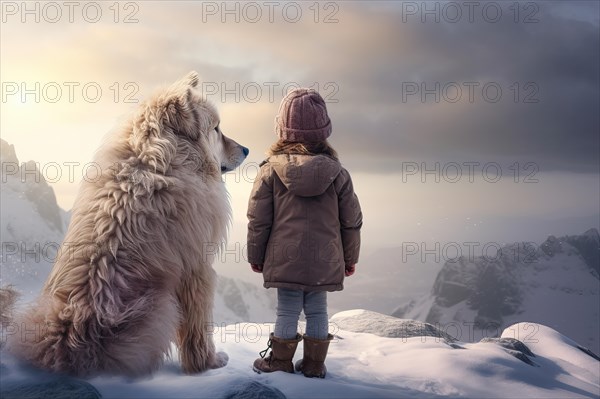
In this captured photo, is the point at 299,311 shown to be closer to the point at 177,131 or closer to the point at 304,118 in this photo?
the point at 304,118

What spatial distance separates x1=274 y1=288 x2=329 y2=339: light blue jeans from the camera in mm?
Answer: 5191

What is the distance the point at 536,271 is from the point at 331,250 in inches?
8405

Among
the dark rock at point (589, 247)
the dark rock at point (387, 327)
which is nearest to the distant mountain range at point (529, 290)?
the dark rock at point (589, 247)

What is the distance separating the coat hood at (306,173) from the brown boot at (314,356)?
1480 millimetres

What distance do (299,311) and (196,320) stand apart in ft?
3.37

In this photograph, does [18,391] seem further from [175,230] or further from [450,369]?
[450,369]

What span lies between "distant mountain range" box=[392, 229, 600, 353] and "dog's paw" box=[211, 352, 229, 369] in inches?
6938

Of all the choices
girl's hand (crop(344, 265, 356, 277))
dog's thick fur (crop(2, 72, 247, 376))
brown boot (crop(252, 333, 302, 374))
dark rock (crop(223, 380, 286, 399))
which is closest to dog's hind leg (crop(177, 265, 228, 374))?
dog's thick fur (crop(2, 72, 247, 376))

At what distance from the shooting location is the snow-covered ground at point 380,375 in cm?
439

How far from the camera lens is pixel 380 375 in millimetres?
5609

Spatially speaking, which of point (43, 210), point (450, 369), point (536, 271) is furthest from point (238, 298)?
point (450, 369)

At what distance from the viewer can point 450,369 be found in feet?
18.6

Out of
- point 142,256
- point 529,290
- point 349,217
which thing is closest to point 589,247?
point 529,290

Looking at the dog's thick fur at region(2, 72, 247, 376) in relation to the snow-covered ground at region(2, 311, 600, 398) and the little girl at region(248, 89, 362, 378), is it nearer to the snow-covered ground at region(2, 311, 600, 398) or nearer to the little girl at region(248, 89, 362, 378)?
the snow-covered ground at region(2, 311, 600, 398)
